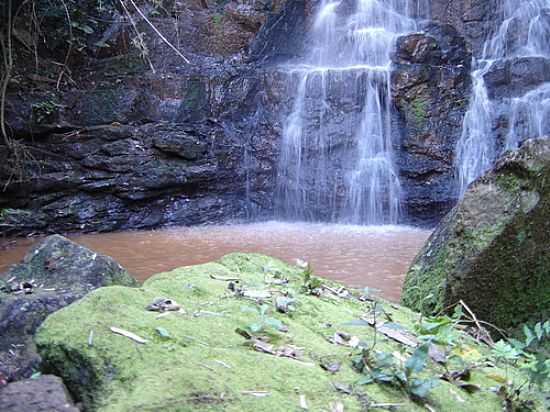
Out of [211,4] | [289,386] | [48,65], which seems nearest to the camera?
[289,386]

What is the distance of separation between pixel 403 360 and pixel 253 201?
29.0ft

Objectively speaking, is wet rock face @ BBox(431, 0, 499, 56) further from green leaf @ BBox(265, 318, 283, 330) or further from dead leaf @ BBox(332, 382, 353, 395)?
dead leaf @ BBox(332, 382, 353, 395)

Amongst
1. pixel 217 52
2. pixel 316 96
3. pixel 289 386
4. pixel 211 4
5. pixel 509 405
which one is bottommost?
pixel 509 405

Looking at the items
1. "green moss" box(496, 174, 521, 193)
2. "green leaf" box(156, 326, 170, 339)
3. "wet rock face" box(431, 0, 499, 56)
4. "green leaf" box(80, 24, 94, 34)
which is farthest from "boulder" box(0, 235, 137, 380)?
"wet rock face" box(431, 0, 499, 56)

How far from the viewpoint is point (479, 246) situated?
3.28m

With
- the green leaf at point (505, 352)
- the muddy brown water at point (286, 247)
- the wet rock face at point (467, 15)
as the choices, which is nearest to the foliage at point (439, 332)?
the green leaf at point (505, 352)

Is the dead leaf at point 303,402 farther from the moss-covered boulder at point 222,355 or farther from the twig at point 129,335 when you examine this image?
the twig at point 129,335

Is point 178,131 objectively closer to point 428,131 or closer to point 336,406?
point 428,131

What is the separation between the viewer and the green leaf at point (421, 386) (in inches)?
70.5

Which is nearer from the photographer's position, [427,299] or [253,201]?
[427,299]

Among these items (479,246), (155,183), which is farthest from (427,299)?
(155,183)

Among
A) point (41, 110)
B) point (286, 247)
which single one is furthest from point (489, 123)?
point (41, 110)

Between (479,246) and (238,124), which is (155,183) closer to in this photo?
(238,124)

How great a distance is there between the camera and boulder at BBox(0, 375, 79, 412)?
1.50 metres
